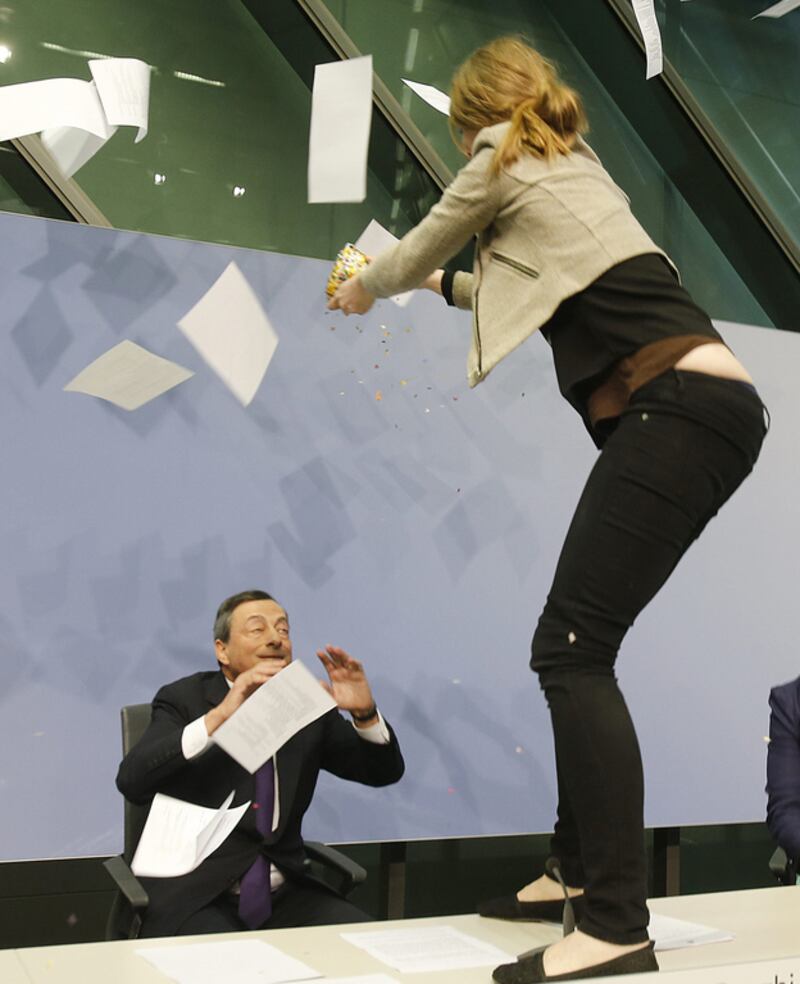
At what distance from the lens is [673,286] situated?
1.52m

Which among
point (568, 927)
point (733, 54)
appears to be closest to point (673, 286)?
point (568, 927)

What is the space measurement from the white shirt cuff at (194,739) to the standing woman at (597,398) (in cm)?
96

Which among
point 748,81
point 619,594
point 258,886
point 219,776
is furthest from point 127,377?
point 748,81

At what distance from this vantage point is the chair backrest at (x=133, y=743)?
90.5 inches

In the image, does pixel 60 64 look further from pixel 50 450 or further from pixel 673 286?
pixel 673 286

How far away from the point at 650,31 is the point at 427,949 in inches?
98.6

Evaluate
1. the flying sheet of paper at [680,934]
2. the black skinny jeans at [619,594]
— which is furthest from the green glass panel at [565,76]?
the flying sheet of paper at [680,934]

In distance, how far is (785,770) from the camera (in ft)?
8.34

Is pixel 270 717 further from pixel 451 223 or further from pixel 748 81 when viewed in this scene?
pixel 748 81

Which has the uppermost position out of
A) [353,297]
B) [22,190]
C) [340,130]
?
[22,190]

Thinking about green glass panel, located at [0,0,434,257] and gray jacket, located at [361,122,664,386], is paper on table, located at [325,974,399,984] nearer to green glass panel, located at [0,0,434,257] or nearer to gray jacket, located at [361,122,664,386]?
gray jacket, located at [361,122,664,386]

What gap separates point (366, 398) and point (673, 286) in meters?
1.57

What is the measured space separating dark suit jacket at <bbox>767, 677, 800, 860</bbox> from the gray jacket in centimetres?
144

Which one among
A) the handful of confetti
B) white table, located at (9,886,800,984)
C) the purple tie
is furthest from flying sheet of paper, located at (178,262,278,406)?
white table, located at (9,886,800,984)
